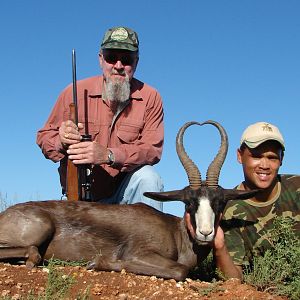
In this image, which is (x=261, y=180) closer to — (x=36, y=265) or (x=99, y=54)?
(x=36, y=265)

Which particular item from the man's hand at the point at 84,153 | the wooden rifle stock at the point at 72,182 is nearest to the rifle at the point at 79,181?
the wooden rifle stock at the point at 72,182

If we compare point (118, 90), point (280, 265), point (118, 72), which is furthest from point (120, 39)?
point (280, 265)

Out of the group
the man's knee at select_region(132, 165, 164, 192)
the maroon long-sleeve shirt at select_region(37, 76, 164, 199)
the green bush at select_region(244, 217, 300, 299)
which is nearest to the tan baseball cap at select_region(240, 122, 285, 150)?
the green bush at select_region(244, 217, 300, 299)

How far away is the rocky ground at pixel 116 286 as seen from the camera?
17.9 feet

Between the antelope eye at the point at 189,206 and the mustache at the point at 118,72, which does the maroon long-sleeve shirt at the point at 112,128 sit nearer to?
the mustache at the point at 118,72

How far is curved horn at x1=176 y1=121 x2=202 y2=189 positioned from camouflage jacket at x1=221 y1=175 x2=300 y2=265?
66 cm

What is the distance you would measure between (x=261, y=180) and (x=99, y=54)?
127 inches

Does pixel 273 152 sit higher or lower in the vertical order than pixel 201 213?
higher

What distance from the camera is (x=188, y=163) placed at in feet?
23.0

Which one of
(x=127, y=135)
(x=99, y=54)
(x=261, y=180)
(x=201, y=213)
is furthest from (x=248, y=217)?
(x=99, y=54)

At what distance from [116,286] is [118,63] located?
3.78 meters

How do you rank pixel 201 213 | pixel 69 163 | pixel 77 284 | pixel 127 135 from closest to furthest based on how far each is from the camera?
pixel 77 284 → pixel 201 213 → pixel 69 163 → pixel 127 135

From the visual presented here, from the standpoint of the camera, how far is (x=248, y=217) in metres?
7.16

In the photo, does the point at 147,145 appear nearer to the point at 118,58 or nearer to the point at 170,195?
the point at 118,58
